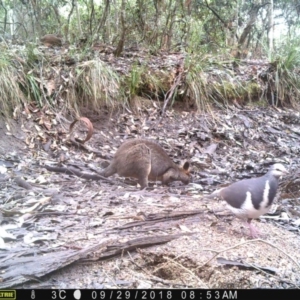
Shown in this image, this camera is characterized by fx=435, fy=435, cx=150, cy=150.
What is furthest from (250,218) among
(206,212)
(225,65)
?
(225,65)

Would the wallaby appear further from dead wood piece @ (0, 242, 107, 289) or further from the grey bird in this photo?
dead wood piece @ (0, 242, 107, 289)

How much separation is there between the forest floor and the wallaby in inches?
2.0

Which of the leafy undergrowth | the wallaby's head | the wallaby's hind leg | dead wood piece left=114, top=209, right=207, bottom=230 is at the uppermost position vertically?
the leafy undergrowth

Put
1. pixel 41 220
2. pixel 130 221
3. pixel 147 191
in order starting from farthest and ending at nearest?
pixel 147 191 < pixel 130 221 < pixel 41 220

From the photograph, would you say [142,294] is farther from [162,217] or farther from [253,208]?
[253,208]

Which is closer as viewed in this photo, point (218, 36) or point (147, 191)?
point (147, 191)

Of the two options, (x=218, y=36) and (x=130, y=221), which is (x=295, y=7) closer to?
(x=218, y=36)

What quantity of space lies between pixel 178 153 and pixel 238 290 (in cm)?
155

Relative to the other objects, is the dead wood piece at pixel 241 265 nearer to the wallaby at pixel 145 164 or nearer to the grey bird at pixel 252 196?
the grey bird at pixel 252 196

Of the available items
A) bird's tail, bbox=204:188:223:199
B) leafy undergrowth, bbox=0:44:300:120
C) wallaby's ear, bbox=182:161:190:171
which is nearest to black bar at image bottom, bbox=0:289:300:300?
bird's tail, bbox=204:188:223:199

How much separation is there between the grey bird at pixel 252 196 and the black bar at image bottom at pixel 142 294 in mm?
376

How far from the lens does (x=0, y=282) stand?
118 cm

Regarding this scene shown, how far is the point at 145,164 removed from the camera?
294 cm

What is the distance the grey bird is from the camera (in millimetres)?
1731
